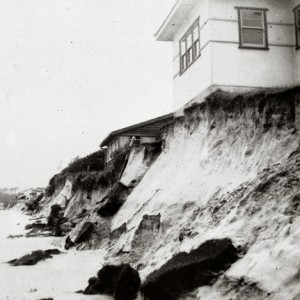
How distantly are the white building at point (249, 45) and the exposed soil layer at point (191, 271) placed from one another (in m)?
7.20

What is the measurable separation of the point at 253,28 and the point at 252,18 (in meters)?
0.39

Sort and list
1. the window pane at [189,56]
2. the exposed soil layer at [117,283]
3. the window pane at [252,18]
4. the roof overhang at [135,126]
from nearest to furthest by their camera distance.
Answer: the exposed soil layer at [117,283], the window pane at [252,18], the window pane at [189,56], the roof overhang at [135,126]

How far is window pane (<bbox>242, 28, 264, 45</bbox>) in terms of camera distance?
13.4 m

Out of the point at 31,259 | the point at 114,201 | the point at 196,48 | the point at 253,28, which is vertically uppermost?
the point at 253,28

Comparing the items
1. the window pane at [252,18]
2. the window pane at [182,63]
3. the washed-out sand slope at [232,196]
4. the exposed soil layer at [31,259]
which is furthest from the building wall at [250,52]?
the exposed soil layer at [31,259]

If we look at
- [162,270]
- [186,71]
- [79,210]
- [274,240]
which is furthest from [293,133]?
[79,210]

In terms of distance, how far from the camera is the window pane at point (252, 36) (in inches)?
527

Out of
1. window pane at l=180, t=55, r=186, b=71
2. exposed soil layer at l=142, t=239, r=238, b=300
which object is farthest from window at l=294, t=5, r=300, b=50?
exposed soil layer at l=142, t=239, r=238, b=300

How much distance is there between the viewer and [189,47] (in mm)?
15336

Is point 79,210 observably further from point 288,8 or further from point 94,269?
point 288,8

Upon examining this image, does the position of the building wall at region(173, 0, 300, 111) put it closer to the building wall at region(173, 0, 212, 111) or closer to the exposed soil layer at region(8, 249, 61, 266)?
the building wall at region(173, 0, 212, 111)

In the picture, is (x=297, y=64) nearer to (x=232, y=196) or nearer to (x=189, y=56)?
(x=189, y=56)

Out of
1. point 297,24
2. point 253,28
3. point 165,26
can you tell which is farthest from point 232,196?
point 165,26

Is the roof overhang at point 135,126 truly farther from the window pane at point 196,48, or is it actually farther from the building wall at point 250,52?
the building wall at point 250,52
